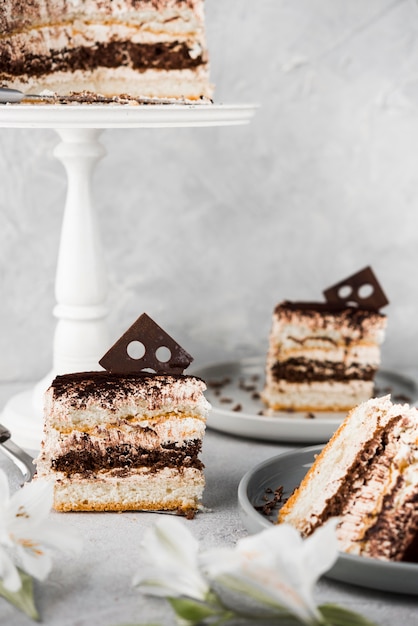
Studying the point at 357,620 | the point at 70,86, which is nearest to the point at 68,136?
the point at 70,86

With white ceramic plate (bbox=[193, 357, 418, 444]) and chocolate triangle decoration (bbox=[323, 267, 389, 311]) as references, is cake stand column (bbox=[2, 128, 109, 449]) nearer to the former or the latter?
white ceramic plate (bbox=[193, 357, 418, 444])

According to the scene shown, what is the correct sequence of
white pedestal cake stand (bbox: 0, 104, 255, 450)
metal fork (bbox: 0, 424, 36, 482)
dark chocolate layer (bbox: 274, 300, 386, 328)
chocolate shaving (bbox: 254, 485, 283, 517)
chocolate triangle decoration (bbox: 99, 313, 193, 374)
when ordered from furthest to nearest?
dark chocolate layer (bbox: 274, 300, 386, 328)
white pedestal cake stand (bbox: 0, 104, 255, 450)
metal fork (bbox: 0, 424, 36, 482)
chocolate triangle decoration (bbox: 99, 313, 193, 374)
chocolate shaving (bbox: 254, 485, 283, 517)

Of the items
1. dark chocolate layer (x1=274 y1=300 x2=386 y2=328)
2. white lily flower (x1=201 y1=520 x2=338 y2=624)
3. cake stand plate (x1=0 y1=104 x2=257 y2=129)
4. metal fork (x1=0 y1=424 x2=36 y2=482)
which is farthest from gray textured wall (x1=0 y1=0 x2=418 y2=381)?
white lily flower (x1=201 y1=520 x2=338 y2=624)

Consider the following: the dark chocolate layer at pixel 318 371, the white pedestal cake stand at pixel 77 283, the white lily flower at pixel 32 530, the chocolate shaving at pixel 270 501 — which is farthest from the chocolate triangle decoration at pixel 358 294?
the white lily flower at pixel 32 530

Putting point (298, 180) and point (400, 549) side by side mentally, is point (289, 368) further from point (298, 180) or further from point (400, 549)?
point (400, 549)

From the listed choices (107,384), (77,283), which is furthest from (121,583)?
(77,283)

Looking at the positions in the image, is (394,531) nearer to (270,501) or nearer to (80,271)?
(270,501)

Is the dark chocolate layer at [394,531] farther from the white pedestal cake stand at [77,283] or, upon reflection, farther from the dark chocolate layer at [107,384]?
the white pedestal cake stand at [77,283]
